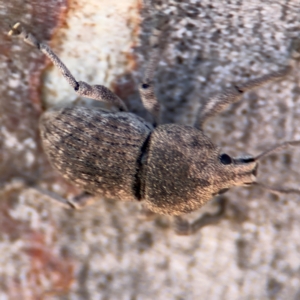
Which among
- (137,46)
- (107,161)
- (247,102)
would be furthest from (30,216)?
(247,102)

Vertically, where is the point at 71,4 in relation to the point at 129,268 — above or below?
above

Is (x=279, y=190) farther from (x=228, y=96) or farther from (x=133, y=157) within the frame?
(x=133, y=157)

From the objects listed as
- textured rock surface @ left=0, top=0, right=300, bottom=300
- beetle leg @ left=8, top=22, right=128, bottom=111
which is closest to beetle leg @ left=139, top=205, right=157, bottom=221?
textured rock surface @ left=0, top=0, right=300, bottom=300

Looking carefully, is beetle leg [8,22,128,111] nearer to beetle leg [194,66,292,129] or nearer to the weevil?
the weevil

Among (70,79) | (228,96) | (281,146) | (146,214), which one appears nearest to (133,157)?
(146,214)

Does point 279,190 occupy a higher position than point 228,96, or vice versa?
point 228,96

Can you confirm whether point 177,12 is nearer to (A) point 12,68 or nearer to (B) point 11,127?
(A) point 12,68

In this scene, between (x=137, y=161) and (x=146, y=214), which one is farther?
(x=146, y=214)
